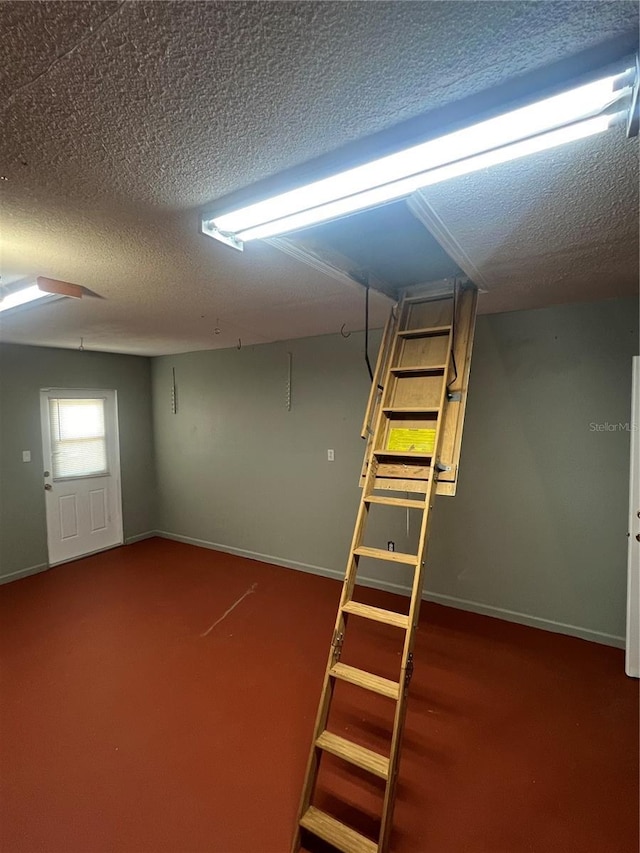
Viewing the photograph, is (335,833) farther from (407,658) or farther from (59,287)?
(59,287)

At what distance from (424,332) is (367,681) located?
1.73m

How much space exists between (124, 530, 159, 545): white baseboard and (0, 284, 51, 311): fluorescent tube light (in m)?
3.63

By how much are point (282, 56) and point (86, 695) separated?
3325mm

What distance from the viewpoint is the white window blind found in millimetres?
4848

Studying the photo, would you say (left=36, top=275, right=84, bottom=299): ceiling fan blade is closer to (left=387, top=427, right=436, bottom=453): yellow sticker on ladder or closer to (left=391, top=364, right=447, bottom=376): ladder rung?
(left=391, top=364, right=447, bottom=376): ladder rung

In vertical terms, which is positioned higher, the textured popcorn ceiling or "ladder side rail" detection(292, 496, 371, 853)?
the textured popcorn ceiling

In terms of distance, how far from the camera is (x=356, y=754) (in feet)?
5.65

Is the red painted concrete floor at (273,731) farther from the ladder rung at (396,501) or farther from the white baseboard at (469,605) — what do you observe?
the ladder rung at (396,501)

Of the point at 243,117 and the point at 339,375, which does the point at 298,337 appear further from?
the point at 243,117

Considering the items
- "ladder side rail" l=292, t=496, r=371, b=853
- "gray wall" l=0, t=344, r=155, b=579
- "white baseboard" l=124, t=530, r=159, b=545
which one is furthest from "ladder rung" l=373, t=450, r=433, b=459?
"white baseboard" l=124, t=530, r=159, b=545

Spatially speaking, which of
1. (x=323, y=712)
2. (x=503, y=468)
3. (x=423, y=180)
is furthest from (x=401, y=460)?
(x=503, y=468)

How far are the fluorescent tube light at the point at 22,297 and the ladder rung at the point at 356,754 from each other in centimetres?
270

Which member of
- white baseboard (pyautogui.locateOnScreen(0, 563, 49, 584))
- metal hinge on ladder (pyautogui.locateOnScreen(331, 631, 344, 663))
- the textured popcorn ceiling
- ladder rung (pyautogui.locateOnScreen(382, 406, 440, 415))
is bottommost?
white baseboard (pyautogui.locateOnScreen(0, 563, 49, 584))

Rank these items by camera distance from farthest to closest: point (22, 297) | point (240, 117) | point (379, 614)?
1. point (22, 297)
2. point (379, 614)
3. point (240, 117)
